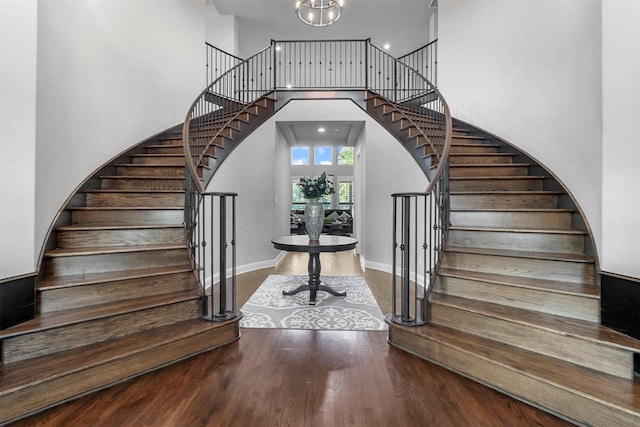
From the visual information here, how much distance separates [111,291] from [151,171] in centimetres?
180

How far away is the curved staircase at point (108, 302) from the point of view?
1.81m

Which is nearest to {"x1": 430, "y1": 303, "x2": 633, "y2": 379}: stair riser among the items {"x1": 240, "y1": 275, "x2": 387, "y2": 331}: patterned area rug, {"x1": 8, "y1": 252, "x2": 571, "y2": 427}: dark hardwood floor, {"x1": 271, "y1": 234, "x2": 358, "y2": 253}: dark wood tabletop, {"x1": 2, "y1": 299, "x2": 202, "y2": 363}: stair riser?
{"x1": 8, "y1": 252, "x2": 571, "y2": 427}: dark hardwood floor

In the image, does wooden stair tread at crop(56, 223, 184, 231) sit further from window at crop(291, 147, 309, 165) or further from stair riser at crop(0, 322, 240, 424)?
window at crop(291, 147, 309, 165)

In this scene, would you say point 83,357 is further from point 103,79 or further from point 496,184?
point 496,184

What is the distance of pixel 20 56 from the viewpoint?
204cm

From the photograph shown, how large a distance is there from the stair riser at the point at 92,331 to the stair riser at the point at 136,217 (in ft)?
3.10

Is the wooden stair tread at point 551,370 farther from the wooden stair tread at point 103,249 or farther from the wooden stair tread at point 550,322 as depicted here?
the wooden stair tread at point 103,249

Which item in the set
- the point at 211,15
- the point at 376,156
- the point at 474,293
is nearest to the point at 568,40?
the point at 474,293

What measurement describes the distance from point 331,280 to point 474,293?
97.3 inches

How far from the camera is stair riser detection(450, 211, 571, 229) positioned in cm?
282

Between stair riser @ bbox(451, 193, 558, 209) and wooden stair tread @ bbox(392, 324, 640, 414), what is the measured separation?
144 centimetres

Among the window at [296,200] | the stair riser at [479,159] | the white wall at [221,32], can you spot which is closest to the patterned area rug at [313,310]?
the stair riser at [479,159]

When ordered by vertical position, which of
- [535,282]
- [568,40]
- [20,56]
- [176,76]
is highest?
[176,76]

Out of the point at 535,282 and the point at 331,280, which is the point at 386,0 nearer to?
the point at 331,280
